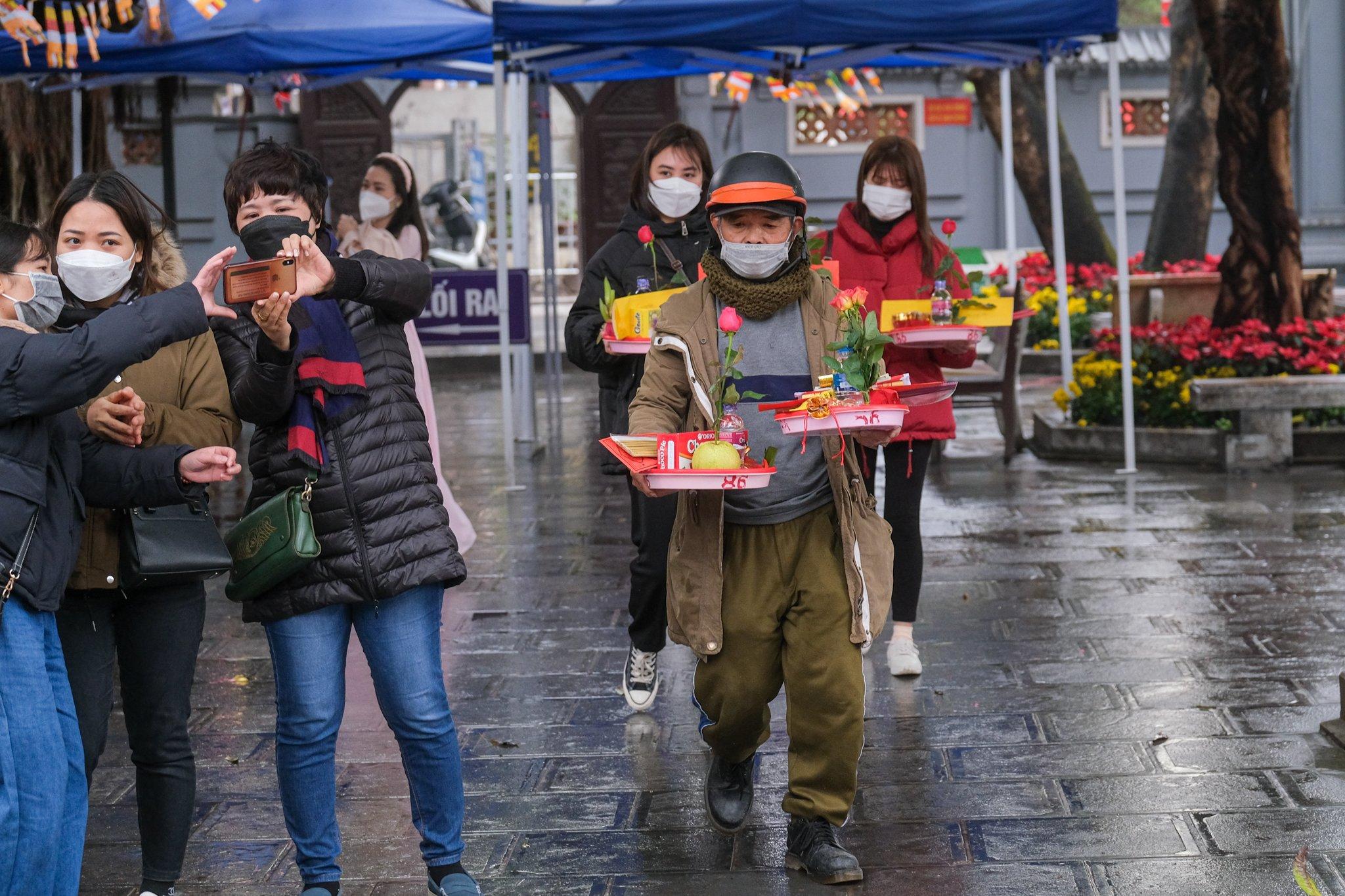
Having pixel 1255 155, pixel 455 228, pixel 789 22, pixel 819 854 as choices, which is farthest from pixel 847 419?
pixel 455 228

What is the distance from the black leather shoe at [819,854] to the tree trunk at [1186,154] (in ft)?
44.4

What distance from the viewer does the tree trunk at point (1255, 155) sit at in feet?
35.7

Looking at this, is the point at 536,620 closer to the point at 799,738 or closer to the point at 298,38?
the point at 799,738

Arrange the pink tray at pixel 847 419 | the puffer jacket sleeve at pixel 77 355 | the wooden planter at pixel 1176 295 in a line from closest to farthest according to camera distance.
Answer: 1. the puffer jacket sleeve at pixel 77 355
2. the pink tray at pixel 847 419
3. the wooden planter at pixel 1176 295

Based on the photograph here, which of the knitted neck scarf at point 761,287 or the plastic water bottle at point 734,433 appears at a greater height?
the knitted neck scarf at point 761,287

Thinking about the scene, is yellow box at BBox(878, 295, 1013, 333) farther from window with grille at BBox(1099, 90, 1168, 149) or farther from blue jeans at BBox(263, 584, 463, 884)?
window with grille at BBox(1099, 90, 1168, 149)

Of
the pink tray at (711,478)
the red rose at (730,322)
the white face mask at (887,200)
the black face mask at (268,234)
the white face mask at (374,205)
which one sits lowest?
the pink tray at (711,478)

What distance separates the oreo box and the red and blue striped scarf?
692 millimetres

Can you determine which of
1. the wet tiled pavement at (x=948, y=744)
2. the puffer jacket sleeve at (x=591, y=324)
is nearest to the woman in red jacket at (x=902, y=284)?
the wet tiled pavement at (x=948, y=744)

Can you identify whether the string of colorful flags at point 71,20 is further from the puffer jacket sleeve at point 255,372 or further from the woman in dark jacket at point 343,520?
the woman in dark jacket at point 343,520

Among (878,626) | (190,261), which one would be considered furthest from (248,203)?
(190,261)

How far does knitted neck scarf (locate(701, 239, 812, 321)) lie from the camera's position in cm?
415

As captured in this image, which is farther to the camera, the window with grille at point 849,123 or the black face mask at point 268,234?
the window with grille at point 849,123

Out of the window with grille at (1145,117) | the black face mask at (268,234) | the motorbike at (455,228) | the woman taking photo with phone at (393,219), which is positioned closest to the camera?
the black face mask at (268,234)
